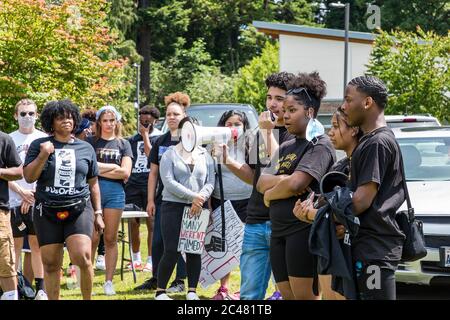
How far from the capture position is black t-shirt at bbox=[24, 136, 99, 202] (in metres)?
7.20

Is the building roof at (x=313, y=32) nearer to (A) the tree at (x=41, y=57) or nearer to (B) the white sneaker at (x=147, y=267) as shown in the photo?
(A) the tree at (x=41, y=57)

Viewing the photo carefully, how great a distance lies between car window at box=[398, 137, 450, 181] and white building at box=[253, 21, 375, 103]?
2786 cm

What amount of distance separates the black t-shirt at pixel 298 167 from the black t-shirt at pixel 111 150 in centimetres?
389

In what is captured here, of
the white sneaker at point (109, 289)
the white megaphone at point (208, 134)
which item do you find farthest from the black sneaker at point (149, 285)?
the white megaphone at point (208, 134)

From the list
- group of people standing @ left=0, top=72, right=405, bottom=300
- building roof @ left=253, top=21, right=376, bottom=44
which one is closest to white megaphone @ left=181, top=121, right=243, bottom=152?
group of people standing @ left=0, top=72, right=405, bottom=300

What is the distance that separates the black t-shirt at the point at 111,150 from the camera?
9.25 metres

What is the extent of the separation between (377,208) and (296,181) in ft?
3.12

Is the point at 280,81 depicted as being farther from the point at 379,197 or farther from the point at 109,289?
the point at 109,289

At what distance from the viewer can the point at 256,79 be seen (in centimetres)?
4638

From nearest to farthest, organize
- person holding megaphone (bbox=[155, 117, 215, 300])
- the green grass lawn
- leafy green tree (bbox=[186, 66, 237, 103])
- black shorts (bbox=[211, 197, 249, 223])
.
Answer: person holding megaphone (bbox=[155, 117, 215, 300])
black shorts (bbox=[211, 197, 249, 223])
the green grass lawn
leafy green tree (bbox=[186, 66, 237, 103])

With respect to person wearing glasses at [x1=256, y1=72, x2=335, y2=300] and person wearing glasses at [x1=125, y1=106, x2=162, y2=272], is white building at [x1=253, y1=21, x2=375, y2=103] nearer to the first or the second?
person wearing glasses at [x1=125, y1=106, x2=162, y2=272]

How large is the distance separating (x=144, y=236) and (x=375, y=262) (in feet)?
34.2
